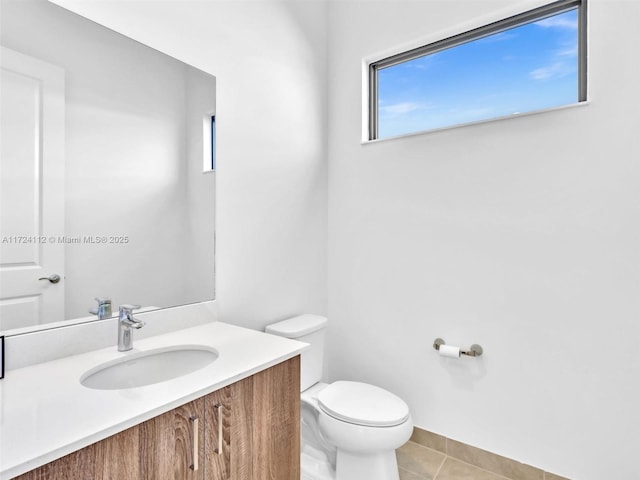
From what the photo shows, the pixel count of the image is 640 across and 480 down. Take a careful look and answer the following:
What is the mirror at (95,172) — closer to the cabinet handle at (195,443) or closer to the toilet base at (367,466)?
the cabinet handle at (195,443)

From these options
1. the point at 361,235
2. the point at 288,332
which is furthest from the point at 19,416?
the point at 361,235

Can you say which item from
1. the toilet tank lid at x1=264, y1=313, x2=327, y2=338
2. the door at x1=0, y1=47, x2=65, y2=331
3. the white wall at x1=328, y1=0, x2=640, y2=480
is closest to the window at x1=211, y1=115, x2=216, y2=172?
the door at x1=0, y1=47, x2=65, y2=331

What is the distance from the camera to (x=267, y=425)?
106 centimetres

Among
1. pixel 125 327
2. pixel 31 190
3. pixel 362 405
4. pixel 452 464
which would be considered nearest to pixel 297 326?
pixel 362 405

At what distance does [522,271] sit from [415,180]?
0.71 m

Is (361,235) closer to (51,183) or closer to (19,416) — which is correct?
(51,183)

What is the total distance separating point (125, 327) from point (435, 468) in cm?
164

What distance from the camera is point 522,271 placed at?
163 centimetres

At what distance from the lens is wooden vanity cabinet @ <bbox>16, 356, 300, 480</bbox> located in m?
0.70

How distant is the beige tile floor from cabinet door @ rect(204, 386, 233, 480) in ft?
3.73

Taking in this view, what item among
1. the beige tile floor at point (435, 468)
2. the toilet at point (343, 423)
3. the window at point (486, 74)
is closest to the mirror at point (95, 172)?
the toilet at point (343, 423)

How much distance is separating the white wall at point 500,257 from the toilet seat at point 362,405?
411 mm

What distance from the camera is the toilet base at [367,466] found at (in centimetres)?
145

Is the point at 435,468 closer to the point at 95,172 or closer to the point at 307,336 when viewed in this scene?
the point at 307,336
